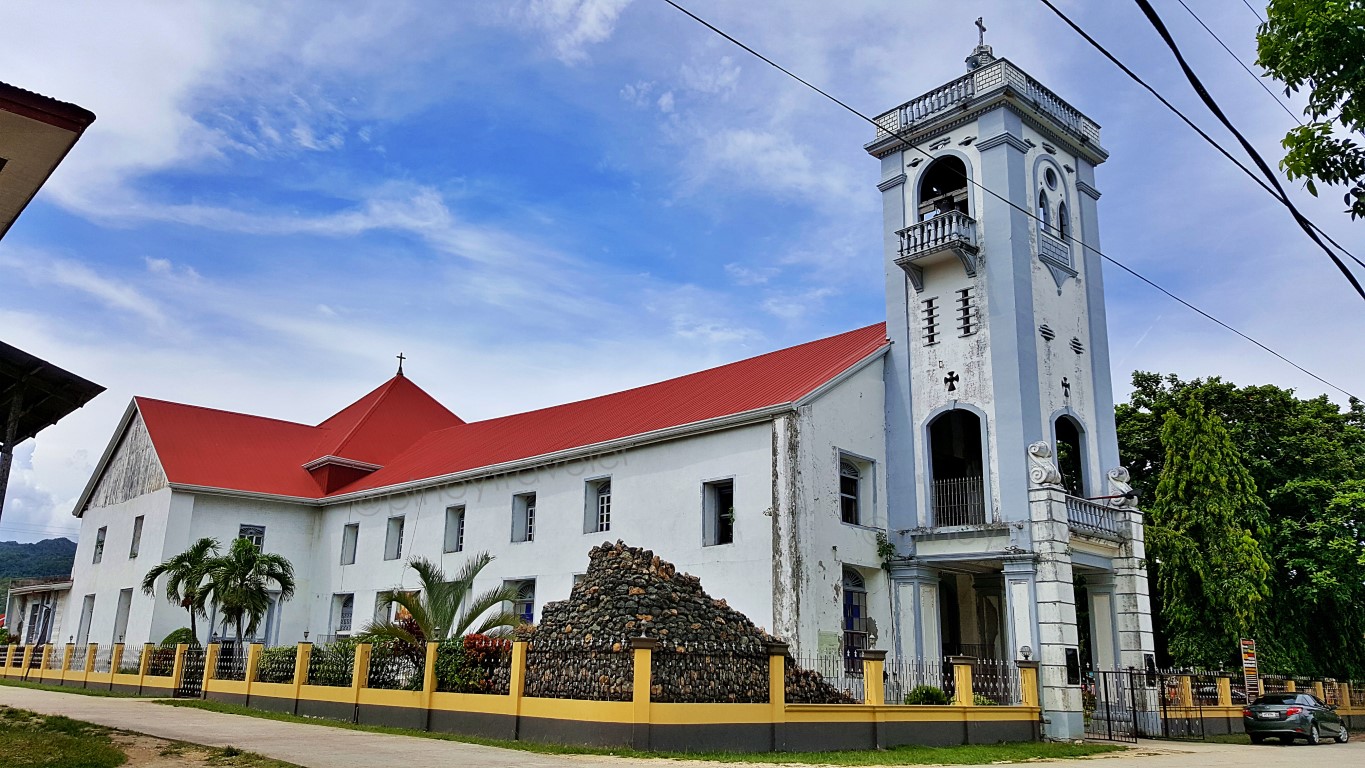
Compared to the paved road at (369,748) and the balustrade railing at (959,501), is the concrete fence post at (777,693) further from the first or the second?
the balustrade railing at (959,501)

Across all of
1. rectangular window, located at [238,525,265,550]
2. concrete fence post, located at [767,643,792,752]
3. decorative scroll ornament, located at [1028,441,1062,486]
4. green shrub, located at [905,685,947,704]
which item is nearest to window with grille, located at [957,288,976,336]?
decorative scroll ornament, located at [1028,441,1062,486]

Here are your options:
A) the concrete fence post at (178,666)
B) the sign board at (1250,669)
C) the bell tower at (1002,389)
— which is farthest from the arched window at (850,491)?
the concrete fence post at (178,666)

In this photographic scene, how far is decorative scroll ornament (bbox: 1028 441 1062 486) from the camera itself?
20891 mm

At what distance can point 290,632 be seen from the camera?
33.1m

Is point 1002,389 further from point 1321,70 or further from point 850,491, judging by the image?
point 1321,70

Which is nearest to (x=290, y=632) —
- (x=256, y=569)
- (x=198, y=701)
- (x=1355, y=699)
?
(x=256, y=569)

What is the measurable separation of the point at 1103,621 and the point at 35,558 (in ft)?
348

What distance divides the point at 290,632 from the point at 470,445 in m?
8.28

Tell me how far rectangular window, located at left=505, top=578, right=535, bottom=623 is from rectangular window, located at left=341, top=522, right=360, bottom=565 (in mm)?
8440

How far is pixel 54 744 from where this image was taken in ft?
38.5

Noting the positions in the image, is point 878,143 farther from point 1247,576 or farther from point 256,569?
point 256,569

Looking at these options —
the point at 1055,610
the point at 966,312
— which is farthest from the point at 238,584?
the point at 1055,610

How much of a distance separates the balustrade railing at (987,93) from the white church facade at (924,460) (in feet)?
0.20

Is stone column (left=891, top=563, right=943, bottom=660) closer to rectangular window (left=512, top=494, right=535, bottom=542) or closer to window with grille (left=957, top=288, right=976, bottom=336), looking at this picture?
window with grille (left=957, top=288, right=976, bottom=336)
